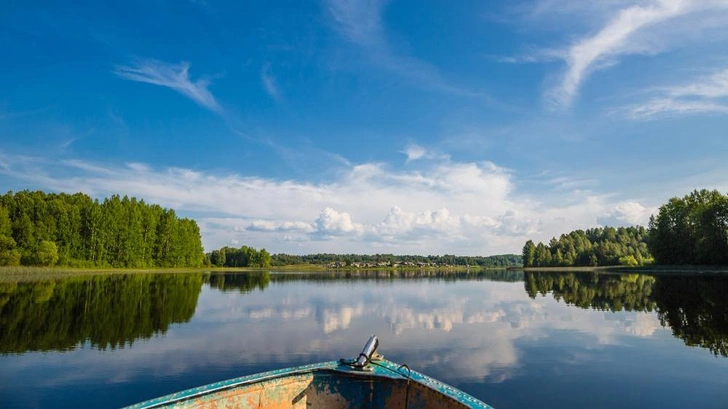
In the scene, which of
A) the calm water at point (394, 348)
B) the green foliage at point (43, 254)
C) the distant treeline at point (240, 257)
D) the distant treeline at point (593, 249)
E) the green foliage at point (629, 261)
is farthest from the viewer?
the distant treeline at point (240, 257)

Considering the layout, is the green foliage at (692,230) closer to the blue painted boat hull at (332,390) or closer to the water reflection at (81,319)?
the water reflection at (81,319)

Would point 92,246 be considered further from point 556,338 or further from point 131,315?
point 556,338

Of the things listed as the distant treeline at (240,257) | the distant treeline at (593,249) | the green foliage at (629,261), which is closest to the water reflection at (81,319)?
the green foliage at (629,261)

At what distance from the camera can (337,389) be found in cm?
794

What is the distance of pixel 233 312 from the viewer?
29.1m

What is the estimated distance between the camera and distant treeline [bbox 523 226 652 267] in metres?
144

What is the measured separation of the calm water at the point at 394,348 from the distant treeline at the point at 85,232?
182ft

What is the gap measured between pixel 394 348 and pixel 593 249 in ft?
521

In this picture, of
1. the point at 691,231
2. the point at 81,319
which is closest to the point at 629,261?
the point at 691,231

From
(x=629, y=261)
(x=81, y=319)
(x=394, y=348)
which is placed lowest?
(x=394, y=348)

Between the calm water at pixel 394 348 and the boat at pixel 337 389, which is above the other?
the boat at pixel 337 389

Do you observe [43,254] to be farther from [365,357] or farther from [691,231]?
[691,231]

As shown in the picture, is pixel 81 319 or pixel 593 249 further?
pixel 593 249

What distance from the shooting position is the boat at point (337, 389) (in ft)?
22.6
